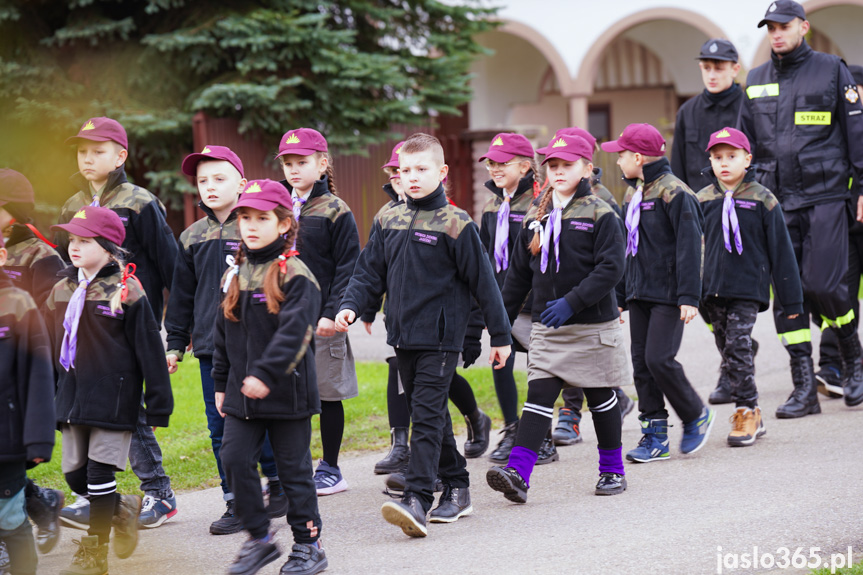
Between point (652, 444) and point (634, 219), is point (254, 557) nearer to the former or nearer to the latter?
A: point (652, 444)

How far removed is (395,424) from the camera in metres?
6.79

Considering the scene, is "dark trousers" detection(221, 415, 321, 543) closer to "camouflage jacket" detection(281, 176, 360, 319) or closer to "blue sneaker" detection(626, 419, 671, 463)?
"camouflage jacket" detection(281, 176, 360, 319)

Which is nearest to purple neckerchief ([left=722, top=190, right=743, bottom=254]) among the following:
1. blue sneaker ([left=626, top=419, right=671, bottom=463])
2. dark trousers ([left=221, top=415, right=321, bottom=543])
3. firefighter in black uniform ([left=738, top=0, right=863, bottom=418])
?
firefighter in black uniform ([left=738, top=0, right=863, bottom=418])

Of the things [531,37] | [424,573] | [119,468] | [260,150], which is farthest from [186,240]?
[531,37]

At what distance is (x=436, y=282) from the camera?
17.7 feet

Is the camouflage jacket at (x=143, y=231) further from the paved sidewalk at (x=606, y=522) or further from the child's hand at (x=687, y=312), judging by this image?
the child's hand at (x=687, y=312)

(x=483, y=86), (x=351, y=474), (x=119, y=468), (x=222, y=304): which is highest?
(x=483, y=86)

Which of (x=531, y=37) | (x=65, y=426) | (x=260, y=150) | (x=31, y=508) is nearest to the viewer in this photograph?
(x=65, y=426)

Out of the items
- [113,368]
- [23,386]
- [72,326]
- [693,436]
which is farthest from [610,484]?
[23,386]

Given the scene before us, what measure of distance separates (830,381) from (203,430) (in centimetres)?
485

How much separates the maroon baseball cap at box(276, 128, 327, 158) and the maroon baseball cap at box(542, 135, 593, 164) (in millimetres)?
1319

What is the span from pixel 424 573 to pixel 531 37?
62.0 feet

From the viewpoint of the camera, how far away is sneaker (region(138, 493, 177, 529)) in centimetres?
566

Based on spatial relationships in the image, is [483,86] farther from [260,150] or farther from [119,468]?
[119,468]
